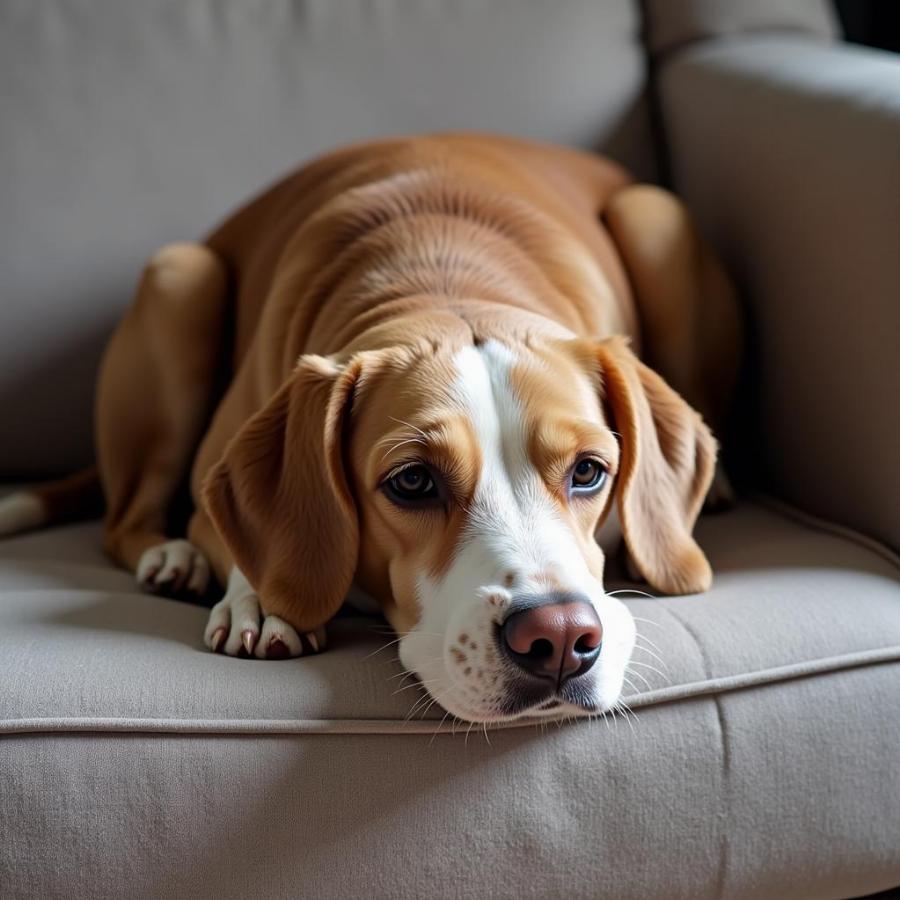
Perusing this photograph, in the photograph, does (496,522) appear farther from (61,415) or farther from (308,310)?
(61,415)

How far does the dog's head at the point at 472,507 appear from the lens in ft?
4.91

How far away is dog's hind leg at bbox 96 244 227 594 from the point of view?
2.42m

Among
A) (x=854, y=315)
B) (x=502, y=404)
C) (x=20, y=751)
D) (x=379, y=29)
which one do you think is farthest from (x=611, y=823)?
(x=379, y=29)

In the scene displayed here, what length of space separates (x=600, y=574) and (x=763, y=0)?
1.81 meters

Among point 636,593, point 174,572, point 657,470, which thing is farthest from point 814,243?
point 174,572

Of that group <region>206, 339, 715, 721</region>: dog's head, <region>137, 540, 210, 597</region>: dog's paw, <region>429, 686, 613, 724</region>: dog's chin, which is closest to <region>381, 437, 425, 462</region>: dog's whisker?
<region>206, 339, 715, 721</region>: dog's head

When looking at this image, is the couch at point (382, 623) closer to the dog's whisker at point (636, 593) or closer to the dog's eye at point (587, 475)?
the dog's whisker at point (636, 593)

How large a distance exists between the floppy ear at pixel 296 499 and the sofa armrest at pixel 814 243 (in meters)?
0.89

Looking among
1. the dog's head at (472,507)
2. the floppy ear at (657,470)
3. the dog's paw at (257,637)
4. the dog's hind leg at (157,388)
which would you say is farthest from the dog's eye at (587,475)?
the dog's hind leg at (157,388)

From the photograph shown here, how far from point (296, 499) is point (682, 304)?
1004 millimetres

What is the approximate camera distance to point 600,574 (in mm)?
1716

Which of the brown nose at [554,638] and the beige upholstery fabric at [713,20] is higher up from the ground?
the beige upholstery fabric at [713,20]

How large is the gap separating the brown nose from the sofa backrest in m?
1.24

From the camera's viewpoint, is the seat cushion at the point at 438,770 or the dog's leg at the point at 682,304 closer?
the seat cushion at the point at 438,770
